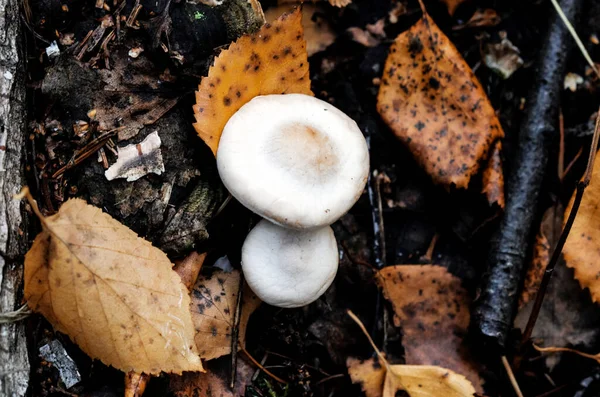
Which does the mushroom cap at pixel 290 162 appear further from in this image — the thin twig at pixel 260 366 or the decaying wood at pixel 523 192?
the decaying wood at pixel 523 192

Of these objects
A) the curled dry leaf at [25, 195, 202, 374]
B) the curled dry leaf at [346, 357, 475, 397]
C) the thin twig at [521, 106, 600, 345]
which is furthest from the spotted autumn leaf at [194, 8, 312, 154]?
the curled dry leaf at [346, 357, 475, 397]

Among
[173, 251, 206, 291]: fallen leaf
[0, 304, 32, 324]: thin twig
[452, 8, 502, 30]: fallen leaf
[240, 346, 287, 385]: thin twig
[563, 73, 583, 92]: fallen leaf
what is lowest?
[240, 346, 287, 385]: thin twig

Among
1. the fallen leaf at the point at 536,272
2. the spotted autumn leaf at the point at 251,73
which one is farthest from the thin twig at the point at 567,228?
the spotted autumn leaf at the point at 251,73

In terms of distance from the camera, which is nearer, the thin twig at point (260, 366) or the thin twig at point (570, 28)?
the thin twig at point (260, 366)

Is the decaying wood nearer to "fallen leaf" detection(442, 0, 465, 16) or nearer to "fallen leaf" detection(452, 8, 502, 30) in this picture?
"fallen leaf" detection(452, 8, 502, 30)

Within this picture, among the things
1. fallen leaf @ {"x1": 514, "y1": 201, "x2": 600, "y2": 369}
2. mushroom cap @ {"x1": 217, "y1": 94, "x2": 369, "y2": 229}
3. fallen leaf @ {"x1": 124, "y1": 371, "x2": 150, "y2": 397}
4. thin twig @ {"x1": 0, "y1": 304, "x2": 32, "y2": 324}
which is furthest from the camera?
fallen leaf @ {"x1": 514, "y1": 201, "x2": 600, "y2": 369}

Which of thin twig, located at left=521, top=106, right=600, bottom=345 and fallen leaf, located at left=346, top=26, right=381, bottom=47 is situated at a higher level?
fallen leaf, located at left=346, top=26, right=381, bottom=47

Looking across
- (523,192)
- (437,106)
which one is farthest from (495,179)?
(437,106)
